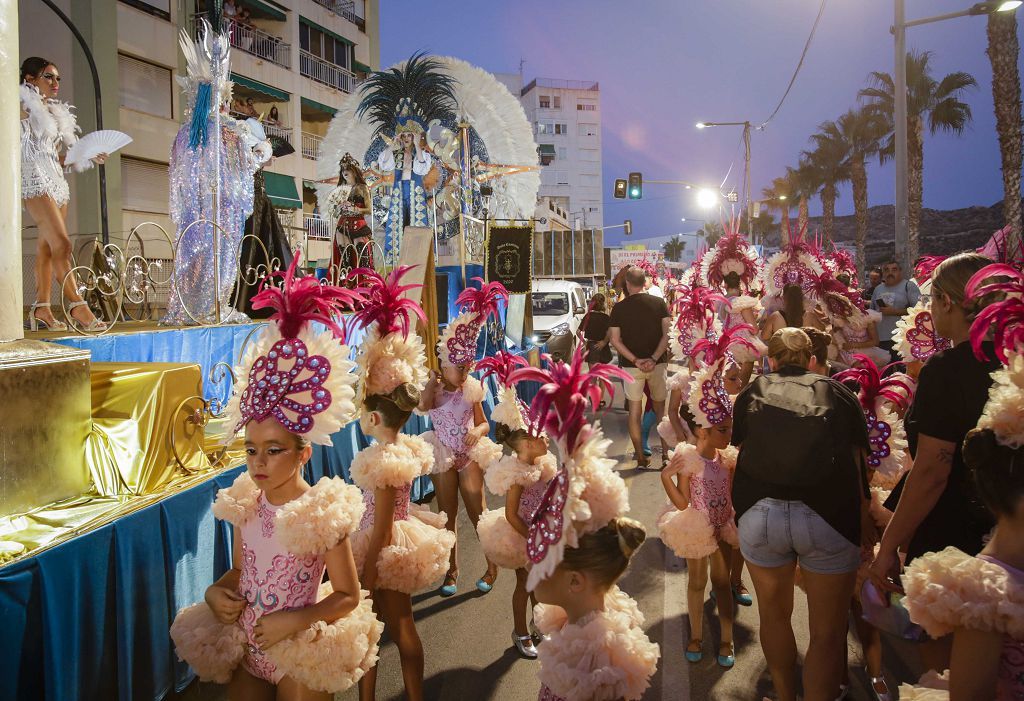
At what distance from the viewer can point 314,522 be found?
2.54m

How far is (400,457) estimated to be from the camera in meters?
3.65

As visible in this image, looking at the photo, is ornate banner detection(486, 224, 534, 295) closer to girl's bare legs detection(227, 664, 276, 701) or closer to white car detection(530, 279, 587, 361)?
white car detection(530, 279, 587, 361)

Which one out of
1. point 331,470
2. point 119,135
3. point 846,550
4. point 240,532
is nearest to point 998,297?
point 846,550

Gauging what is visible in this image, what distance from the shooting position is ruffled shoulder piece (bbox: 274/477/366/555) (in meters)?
2.52

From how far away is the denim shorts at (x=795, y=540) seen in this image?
3.15 m

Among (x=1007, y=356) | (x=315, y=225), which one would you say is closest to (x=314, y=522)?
(x=1007, y=356)

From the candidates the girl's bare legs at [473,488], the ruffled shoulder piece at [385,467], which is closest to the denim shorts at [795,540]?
the ruffled shoulder piece at [385,467]

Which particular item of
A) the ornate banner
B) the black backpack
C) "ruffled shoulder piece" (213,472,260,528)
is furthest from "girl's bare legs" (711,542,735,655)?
the ornate banner

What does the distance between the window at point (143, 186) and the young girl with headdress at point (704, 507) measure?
68.8 feet

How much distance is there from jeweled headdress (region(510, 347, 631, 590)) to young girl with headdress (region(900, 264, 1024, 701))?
0.96 meters

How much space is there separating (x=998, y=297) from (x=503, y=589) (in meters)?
3.65

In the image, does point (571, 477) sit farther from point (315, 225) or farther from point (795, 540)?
point (315, 225)

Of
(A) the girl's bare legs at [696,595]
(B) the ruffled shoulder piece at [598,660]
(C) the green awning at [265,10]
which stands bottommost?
(A) the girl's bare legs at [696,595]

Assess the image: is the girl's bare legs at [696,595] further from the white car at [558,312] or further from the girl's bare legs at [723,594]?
the white car at [558,312]
